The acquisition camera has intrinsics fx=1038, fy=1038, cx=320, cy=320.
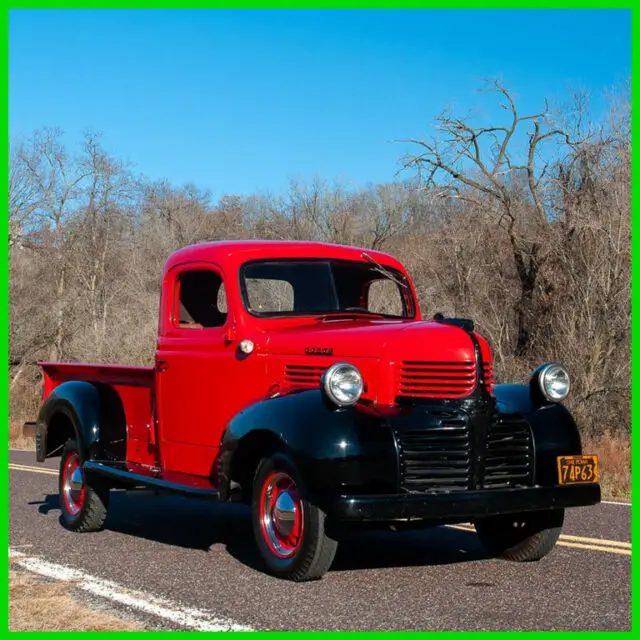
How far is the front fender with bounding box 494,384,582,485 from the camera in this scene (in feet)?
22.5

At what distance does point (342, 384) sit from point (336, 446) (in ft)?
1.34

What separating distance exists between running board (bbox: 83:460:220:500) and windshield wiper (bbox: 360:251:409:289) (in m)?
2.38

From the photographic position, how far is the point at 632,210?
17094 mm

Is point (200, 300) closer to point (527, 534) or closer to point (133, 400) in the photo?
point (133, 400)

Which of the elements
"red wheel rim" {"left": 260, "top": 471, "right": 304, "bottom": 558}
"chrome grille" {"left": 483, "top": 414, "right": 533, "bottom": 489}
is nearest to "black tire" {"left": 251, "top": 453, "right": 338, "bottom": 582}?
"red wheel rim" {"left": 260, "top": 471, "right": 304, "bottom": 558}

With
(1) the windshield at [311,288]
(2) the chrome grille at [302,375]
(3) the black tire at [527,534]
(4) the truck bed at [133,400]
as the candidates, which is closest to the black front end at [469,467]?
(3) the black tire at [527,534]

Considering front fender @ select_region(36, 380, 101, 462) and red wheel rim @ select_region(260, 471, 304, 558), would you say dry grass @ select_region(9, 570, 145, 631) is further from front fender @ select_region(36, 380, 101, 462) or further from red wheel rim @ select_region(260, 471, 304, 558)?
front fender @ select_region(36, 380, 101, 462)

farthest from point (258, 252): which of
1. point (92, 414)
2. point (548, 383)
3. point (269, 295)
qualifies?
point (548, 383)

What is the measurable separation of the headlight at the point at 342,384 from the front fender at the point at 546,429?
1.11 metres

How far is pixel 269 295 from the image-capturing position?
26.9ft

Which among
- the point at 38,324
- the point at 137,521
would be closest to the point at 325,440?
the point at 137,521

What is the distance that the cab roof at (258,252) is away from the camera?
816 cm

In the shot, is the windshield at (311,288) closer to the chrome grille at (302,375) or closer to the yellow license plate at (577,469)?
the chrome grille at (302,375)

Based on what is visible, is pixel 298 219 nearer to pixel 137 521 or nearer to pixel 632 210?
pixel 632 210
